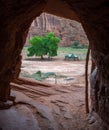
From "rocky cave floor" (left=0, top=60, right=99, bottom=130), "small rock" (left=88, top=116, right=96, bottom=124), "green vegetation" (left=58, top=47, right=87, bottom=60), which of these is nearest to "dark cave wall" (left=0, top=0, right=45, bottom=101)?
"rocky cave floor" (left=0, top=60, right=99, bottom=130)

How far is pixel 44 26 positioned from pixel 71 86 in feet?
66.2

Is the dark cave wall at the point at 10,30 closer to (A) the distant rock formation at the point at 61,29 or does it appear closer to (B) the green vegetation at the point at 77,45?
(B) the green vegetation at the point at 77,45

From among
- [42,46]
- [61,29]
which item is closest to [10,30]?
[42,46]

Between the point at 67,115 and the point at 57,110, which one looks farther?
the point at 57,110

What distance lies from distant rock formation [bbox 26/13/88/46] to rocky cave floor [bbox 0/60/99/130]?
1913 cm

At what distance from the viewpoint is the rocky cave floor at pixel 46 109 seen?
7.29 metres

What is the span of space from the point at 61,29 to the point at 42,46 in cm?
929

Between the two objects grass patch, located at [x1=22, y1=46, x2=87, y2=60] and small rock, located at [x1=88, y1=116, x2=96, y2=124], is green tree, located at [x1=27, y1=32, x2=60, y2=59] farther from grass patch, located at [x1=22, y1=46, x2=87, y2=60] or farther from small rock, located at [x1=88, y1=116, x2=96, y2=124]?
small rock, located at [x1=88, y1=116, x2=96, y2=124]

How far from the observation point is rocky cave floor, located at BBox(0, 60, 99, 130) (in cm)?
729

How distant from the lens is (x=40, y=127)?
7.21 m

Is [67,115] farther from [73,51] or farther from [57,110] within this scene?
[73,51]

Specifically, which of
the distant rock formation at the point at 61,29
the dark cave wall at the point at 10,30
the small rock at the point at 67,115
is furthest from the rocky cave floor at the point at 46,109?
the distant rock formation at the point at 61,29

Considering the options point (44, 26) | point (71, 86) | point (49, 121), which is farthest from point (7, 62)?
point (44, 26)

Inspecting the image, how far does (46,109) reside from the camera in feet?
28.6
